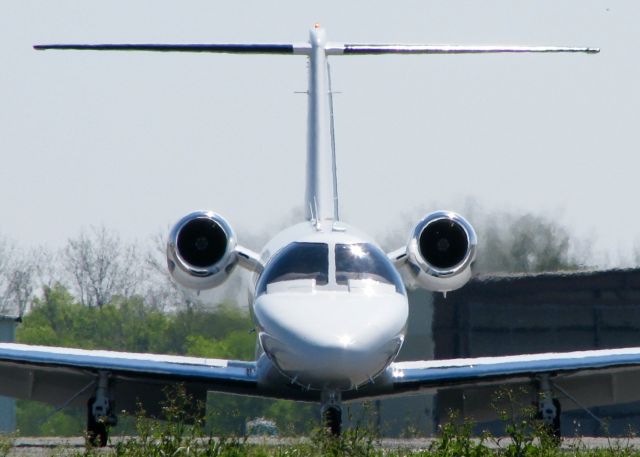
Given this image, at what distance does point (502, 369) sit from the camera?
1641 centimetres

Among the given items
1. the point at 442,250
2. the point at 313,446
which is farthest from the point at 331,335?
the point at 442,250

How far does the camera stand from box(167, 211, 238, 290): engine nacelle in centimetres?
1728

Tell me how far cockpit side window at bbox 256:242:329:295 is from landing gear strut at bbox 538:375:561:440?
10.3ft

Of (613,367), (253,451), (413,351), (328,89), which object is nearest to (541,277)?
(413,351)

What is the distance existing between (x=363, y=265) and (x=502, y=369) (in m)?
2.39

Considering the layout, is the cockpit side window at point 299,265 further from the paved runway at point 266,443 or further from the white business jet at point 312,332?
the paved runway at point 266,443

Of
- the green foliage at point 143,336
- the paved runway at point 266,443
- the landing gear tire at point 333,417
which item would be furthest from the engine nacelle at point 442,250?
the green foliage at point 143,336

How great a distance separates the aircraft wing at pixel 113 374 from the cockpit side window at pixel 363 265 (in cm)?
203

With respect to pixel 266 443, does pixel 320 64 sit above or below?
above

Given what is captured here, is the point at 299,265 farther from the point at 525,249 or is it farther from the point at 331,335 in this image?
the point at 525,249

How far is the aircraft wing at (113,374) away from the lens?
53.1 ft

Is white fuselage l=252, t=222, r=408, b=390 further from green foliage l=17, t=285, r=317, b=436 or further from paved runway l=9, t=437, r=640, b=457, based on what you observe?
green foliage l=17, t=285, r=317, b=436

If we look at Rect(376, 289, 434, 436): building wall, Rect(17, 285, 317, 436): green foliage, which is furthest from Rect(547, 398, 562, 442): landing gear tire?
Rect(376, 289, 434, 436): building wall

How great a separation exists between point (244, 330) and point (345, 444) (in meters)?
17.3
